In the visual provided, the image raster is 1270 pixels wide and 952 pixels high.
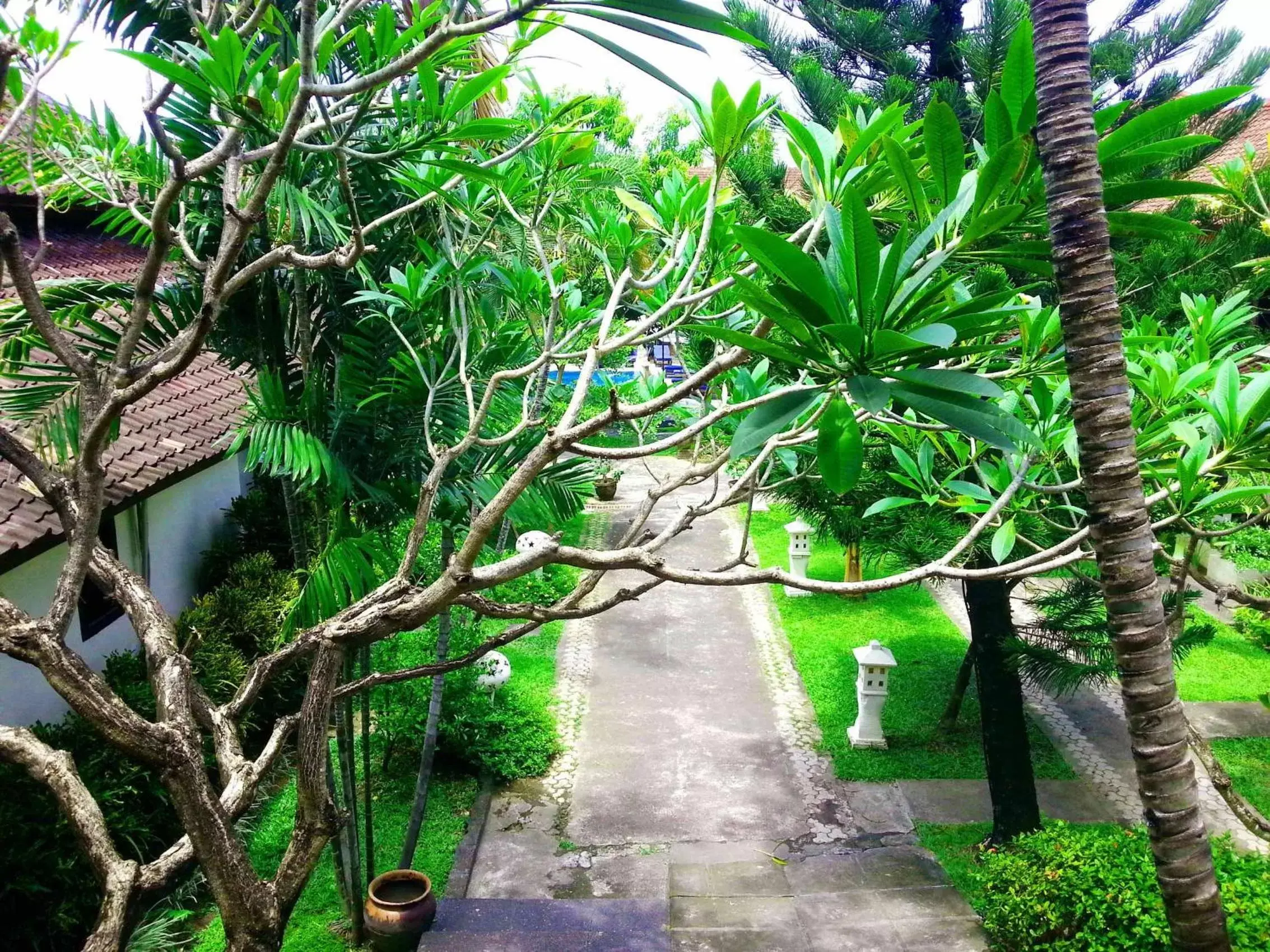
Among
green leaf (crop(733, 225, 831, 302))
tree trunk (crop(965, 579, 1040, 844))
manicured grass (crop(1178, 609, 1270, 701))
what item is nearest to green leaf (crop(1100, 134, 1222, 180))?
green leaf (crop(733, 225, 831, 302))

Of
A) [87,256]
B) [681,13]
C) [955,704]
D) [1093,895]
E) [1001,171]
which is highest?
[87,256]

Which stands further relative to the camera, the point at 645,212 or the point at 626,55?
the point at 645,212

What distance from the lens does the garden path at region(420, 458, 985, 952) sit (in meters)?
3.32

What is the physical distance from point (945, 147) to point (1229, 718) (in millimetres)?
5845

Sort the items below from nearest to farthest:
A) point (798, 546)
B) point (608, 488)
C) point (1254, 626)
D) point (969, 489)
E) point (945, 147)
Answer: point (945, 147) → point (969, 489) → point (1254, 626) → point (798, 546) → point (608, 488)

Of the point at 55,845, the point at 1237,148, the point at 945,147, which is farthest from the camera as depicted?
the point at 1237,148

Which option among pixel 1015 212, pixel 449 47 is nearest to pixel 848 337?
pixel 1015 212

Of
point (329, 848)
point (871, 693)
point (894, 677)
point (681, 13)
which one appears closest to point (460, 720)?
point (329, 848)

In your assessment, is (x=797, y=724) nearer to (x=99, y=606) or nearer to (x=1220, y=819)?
(x=1220, y=819)

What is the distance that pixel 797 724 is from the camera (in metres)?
5.71

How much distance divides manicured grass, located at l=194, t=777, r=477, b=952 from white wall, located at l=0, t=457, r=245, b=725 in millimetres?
1078

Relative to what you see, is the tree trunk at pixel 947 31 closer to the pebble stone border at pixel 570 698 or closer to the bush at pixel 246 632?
the pebble stone border at pixel 570 698

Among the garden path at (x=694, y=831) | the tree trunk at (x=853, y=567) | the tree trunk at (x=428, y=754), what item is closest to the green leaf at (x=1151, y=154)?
the tree trunk at (x=428, y=754)

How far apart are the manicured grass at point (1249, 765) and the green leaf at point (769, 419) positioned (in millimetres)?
4708
